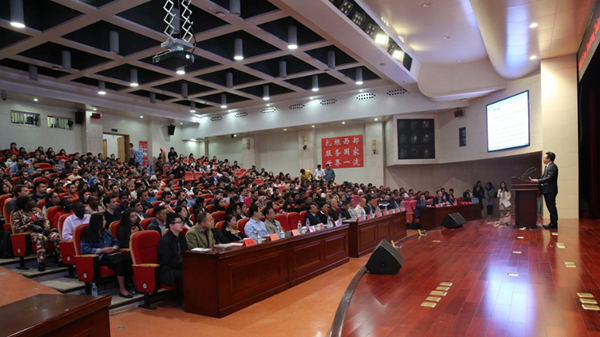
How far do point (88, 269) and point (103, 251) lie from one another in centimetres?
22

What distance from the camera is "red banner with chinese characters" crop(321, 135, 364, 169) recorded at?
14.5 m

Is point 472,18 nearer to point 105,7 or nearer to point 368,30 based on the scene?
point 368,30

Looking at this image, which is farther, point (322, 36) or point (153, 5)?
point (322, 36)

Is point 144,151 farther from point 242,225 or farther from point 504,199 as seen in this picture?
point 504,199

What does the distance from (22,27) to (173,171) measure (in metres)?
5.61

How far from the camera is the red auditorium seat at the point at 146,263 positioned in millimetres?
3695

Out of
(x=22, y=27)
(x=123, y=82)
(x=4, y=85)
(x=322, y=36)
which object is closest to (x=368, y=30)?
(x=322, y=36)

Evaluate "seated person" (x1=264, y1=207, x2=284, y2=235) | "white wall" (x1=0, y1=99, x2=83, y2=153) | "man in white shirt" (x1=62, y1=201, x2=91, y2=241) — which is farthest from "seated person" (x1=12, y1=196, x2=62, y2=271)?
"white wall" (x1=0, y1=99, x2=83, y2=153)

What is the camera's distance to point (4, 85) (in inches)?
405

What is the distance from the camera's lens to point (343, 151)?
14852mm

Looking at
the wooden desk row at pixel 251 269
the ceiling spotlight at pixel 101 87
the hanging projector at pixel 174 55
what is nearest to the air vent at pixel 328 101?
the ceiling spotlight at pixel 101 87

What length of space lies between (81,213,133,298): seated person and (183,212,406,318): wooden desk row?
73 centimetres

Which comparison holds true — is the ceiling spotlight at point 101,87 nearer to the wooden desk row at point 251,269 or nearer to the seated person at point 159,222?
the seated person at point 159,222

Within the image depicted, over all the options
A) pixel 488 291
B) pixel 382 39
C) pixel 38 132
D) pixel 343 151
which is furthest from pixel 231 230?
pixel 38 132
